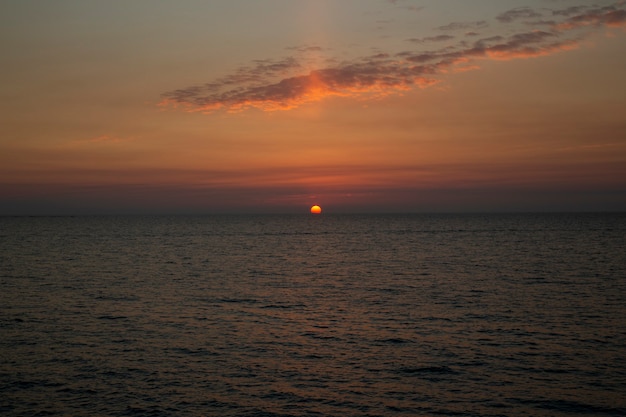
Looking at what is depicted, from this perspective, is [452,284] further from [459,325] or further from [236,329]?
A: [236,329]

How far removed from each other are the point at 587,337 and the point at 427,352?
11724mm

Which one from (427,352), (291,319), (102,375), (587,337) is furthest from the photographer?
(291,319)

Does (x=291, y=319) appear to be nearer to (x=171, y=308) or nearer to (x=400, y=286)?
(x=171, y=308)

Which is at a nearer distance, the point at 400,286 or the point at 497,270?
the point at 400,286

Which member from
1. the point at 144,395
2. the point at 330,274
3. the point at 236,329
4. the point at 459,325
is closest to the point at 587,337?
the point at 459,325

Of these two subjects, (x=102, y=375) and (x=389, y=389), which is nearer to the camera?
(x=389, y=389)

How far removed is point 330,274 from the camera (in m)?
73.4

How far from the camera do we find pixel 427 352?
106 feet

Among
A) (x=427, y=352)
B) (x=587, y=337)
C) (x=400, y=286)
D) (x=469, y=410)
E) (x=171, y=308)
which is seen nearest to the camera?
(x=469, y=410)

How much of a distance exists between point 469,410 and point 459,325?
53.0ft

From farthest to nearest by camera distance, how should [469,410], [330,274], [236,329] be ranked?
[330,274] < [236,329] < [469,410]

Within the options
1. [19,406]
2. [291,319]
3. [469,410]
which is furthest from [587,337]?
[19,406]

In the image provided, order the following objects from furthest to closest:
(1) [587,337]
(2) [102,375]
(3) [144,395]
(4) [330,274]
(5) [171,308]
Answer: (4) [330,274]
(5) [171,308]
(1) [587,337]
(2) [102,375]
(3) [144,395]

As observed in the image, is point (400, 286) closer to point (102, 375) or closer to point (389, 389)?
point (389, 389)
